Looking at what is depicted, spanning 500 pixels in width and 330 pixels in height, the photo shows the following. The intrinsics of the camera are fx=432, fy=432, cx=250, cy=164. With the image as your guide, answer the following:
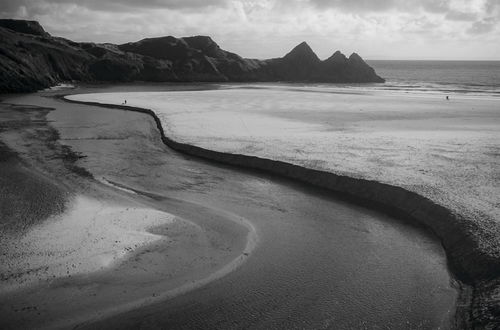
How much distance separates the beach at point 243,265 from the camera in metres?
9.21

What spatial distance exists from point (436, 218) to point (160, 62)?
315 ft

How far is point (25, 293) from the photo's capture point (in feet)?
32.0

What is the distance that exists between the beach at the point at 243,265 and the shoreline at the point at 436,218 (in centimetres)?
32

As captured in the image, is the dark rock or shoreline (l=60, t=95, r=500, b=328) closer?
shoreline (l=60, t=95, r=500, b=328)

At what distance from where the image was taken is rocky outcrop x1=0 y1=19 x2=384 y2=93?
3310 inches

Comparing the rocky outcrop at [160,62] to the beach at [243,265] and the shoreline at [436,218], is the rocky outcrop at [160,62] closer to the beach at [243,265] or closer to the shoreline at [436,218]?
the shoreline at [436,218]

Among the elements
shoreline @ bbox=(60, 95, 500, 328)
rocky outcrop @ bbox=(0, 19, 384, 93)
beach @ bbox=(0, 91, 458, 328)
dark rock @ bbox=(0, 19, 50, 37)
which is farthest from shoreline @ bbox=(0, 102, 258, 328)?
dark rock @ bbox=(0, 19, 50, 37)

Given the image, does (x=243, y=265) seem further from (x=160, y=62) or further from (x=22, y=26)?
(x=22, y=26)

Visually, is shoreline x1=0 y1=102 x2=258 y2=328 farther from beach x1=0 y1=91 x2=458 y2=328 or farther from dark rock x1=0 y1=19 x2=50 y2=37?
dark rock x1=0 y1=19 x2=50 y2=37

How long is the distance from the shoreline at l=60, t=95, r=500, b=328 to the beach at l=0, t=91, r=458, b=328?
0.32 m

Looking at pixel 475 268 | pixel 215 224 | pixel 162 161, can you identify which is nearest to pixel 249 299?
pixel 215 224

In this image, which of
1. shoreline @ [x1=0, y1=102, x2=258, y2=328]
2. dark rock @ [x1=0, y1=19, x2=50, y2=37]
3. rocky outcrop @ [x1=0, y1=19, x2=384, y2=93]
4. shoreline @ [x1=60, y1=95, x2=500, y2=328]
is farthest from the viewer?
dark rock @ [x1=0, y1=19, x2=50, y2=37]

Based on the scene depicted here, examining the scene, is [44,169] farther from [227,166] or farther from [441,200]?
[441,200]

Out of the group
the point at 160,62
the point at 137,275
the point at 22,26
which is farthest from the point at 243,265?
the point at 22,26
